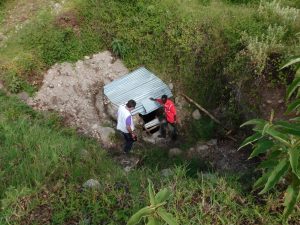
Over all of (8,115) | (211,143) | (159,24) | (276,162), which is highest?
(276,162)

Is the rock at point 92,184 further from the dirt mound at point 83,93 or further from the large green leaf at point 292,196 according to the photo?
the dirt mound at point 83,93

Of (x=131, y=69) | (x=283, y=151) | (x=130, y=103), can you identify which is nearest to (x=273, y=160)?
(x=283, y=151)

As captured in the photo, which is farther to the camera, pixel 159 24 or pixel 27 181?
pixel 159 24

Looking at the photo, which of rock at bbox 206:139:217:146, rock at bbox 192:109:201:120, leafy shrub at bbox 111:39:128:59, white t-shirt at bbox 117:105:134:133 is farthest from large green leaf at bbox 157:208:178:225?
leafy shrub at bbox 111:39:128:59

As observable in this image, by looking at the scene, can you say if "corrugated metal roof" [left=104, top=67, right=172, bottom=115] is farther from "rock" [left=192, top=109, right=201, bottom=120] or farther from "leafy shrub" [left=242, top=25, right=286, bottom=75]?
"leafy shrub" [left=242, top=25, right=286, bottom=75]

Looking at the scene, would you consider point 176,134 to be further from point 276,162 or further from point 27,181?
point 276,162

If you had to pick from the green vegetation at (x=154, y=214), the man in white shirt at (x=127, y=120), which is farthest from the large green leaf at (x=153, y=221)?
the man in white shirt at (x=127, y=120)

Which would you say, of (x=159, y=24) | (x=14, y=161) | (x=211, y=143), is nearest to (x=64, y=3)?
(x=159, y=24)

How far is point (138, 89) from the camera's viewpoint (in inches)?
319

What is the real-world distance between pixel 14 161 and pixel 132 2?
5.18 meters

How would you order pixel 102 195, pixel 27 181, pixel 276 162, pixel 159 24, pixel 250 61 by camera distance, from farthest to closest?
pixel 159 24 → pixel 250 61 → pixel 27 181 → pixel 102 195 → pixel 276 162

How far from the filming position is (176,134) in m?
7.64

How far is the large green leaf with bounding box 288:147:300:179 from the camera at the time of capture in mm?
2863

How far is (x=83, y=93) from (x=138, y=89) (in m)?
1.18
